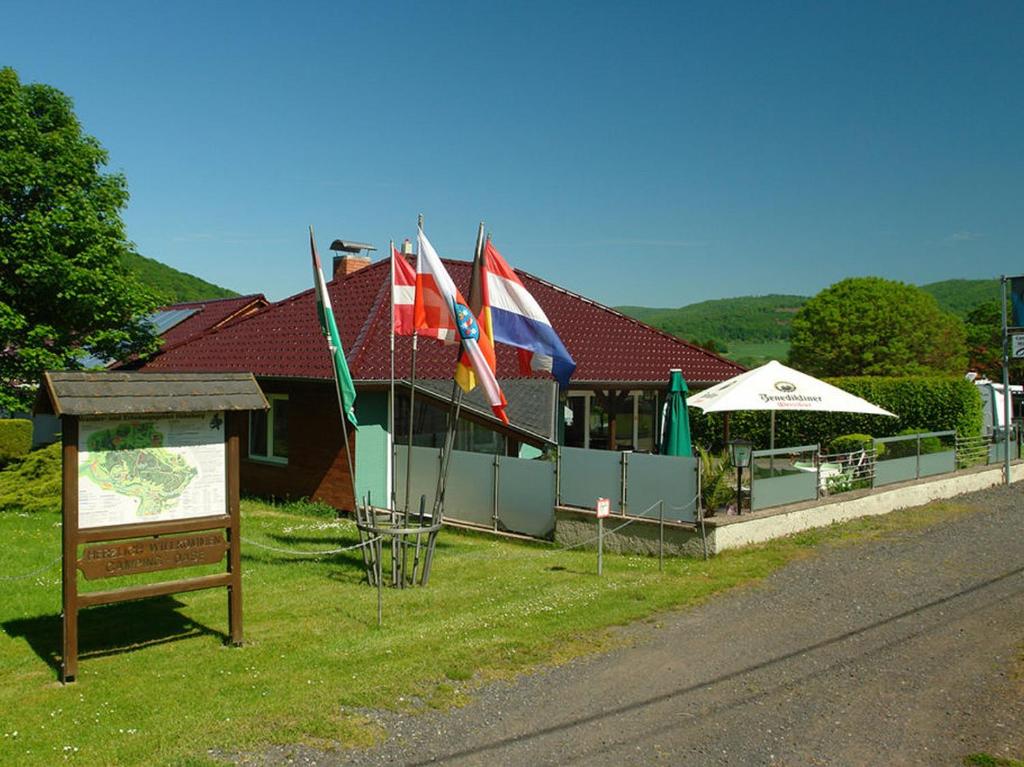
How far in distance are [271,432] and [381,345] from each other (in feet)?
11.5

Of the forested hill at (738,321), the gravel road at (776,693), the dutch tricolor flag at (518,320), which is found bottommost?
the gravel road at (776,693)

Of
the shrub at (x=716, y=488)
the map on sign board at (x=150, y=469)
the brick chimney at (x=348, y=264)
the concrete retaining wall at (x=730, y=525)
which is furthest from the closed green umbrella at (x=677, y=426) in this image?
the brick chimney at (x=348, y=264)

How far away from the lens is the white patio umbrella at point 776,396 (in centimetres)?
1500

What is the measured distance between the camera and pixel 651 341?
77.3 ft

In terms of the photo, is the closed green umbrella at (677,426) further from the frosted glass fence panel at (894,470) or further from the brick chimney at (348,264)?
the brick chimney at (348,264)

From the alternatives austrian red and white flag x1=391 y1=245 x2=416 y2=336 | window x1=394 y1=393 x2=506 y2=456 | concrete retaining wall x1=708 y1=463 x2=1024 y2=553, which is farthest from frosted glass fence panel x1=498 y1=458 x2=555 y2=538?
austrian red and white flag x1=391 y1=245 x2=416 y2=336

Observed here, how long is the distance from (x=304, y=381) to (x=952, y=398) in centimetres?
1834

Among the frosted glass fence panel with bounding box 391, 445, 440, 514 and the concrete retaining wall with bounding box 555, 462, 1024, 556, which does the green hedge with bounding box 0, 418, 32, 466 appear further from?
the concrete retaining wall with bounding box 555, 462, 1024, 556

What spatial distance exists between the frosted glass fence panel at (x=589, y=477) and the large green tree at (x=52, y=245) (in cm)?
1185

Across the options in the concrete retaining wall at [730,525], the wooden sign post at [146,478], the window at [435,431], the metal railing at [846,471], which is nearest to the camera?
the wooden sign post at [146,478]

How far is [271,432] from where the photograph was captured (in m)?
19.1

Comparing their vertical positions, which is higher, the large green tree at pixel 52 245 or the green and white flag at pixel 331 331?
the large green tree at pixel 52 245

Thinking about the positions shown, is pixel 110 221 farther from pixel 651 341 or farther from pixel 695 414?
pixel 695 414

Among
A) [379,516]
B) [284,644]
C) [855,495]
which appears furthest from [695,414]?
[284,644]
